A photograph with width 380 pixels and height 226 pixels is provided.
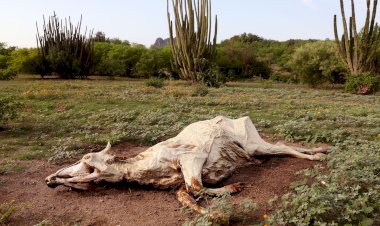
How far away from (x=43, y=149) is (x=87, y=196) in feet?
8.10

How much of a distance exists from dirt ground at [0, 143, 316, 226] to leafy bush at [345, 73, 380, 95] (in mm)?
13205

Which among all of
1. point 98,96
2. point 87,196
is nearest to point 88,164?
point 87,196

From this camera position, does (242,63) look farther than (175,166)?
Yes

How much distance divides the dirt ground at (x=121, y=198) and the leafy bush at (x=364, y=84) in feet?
43.3

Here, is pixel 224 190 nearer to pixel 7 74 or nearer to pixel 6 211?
pixel 6 211

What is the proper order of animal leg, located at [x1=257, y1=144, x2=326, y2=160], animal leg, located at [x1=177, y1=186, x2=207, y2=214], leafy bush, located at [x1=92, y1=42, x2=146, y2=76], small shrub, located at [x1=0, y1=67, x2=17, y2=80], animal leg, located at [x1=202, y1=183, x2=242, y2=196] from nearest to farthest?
animal leg, located at [x1=177, y1=186, x2=207, y2=214], animal leg, located at [x1=202, y1=183, x2=242, y2=196], animal leg, located at [x1=257, y1=144, x2=326, y2=160], small shrub, located at [x1=0, y1=67, x2=17, y2=80], leafy bush, located at [x1=92, y1=42, x2=146, y2=76]

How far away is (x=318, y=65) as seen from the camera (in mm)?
22250

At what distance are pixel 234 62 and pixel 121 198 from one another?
2868cm

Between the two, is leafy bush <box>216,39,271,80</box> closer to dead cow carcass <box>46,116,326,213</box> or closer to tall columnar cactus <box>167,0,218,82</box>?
tall columnar cactus <box>167,0,218,82</box>

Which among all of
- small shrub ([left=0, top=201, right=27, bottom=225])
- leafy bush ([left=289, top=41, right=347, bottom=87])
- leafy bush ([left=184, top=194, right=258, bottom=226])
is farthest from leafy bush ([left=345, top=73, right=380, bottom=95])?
small shrub ([left=0, top=201, right=27, bottom=225])

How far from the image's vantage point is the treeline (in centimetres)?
2242

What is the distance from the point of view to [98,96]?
1248 centimetres

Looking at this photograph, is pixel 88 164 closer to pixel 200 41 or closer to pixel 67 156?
pixel 67 156

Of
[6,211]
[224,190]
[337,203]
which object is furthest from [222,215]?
[6,211]
